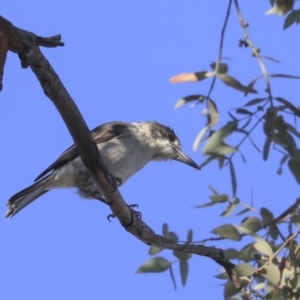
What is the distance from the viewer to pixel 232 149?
103 inches

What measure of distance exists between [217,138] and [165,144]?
4.58 m

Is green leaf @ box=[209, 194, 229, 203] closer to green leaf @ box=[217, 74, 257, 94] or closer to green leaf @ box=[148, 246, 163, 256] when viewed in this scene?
green leaf @ box=[217, 74, 257, 94]

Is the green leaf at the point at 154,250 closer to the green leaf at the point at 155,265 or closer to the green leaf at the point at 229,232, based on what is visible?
the green leaf at the point at 155,265

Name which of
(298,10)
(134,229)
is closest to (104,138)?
(134,229)

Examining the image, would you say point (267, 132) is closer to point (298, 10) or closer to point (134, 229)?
point (298, 10)

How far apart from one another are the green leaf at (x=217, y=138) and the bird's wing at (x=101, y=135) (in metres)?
3.41

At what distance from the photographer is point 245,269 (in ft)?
9.87

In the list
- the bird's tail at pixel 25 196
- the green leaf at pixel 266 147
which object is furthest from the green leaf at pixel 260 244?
the bird's tail at pixel 25 196

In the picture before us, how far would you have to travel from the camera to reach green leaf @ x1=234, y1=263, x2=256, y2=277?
3.01 m

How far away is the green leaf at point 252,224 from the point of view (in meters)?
2.84

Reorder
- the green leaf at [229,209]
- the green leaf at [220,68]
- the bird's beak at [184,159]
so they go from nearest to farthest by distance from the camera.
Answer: the green leaf at [220,68] < the green leaf at [229,209] < the bird's beak at [184,159]

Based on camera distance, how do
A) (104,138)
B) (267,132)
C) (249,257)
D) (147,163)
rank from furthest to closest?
(147,163)
(104,138)
(249,257)
(267,132)

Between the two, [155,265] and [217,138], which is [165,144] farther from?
[217,138]

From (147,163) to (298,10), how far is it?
3.61 meters
